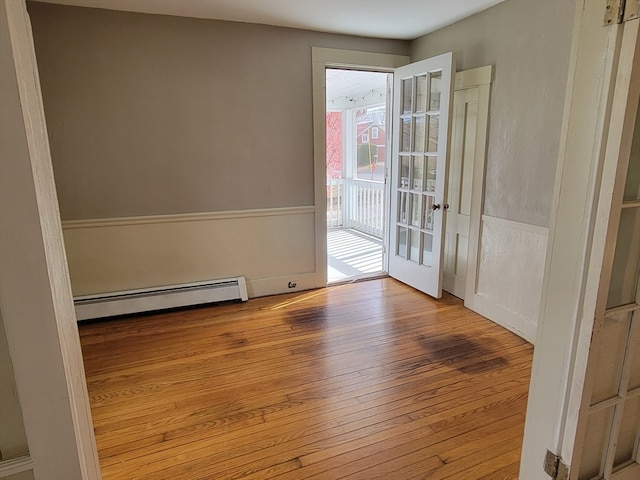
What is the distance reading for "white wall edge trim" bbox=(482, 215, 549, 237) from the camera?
2751 millimetres

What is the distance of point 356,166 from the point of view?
23.3 ft

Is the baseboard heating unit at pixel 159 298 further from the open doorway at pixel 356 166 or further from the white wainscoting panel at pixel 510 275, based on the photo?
the white wainscoting panel at pixel 510 275

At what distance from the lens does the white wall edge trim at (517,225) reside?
2751 mm

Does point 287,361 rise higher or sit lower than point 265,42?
lower

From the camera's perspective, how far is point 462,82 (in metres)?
3.31

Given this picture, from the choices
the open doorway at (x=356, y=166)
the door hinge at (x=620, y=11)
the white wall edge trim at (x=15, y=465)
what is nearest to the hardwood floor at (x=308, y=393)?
the white wall edge trim at (x=15, y=465)

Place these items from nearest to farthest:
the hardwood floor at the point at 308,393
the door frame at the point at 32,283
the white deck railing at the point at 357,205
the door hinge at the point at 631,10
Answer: the door frame at the point at 32,283 → the door hinge at the point at 631,10 → the hardwood floor at the point at 308,393 → the white deck railing at the point at 357,205

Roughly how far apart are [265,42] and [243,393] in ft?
9.19

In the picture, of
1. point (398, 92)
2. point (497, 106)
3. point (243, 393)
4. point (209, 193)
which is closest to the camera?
point (243, 393)

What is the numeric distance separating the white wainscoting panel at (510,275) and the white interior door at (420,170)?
14.6 inches

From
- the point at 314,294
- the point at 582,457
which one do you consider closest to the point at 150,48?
the point at 314,294

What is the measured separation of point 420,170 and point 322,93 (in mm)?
1153

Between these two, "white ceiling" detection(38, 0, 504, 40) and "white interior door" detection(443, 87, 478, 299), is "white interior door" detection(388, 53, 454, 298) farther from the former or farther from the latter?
"white ceiling" detection(38, 0, 504, 40)

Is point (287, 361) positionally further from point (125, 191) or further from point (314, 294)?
point (125, 191)
